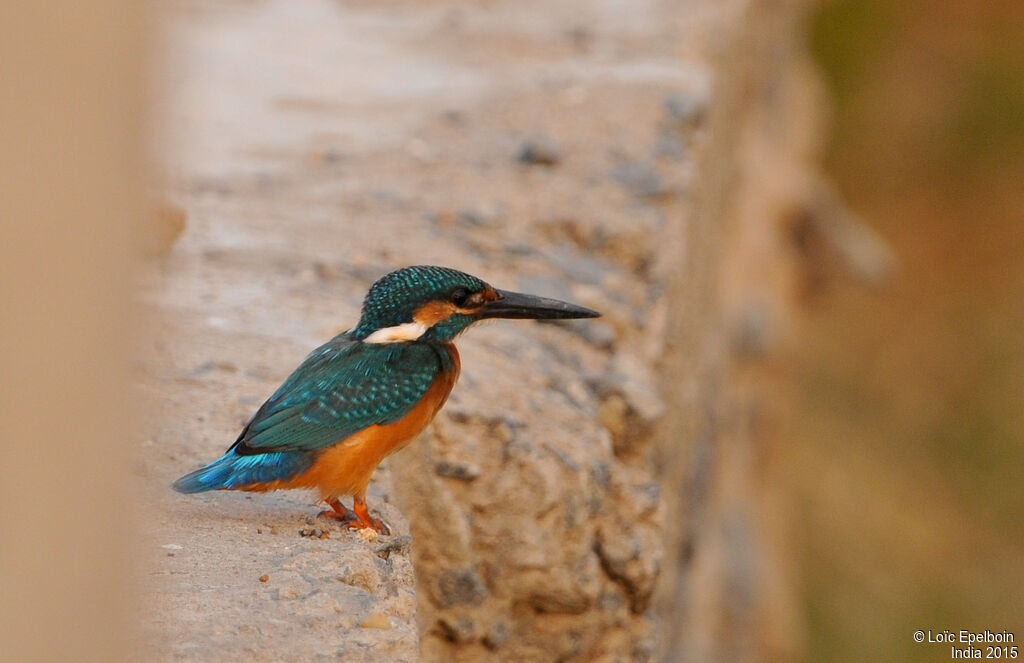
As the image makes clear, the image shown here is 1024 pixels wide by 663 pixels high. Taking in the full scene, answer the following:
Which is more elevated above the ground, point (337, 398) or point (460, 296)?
point (460, 296)

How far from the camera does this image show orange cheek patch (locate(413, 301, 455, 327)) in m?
3.05

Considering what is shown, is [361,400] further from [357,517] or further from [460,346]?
[460,346]

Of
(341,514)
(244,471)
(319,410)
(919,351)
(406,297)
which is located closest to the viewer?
(244,471)

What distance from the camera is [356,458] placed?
2764mm

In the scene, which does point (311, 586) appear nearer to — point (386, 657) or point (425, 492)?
point (386, 657)

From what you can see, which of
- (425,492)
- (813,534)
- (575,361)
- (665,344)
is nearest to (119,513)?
(425,492)

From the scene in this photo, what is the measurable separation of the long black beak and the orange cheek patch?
91 mm

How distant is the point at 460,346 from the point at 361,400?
4.46 ft

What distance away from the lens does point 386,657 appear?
7.46 feet

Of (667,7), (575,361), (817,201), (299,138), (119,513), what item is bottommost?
(119,513)

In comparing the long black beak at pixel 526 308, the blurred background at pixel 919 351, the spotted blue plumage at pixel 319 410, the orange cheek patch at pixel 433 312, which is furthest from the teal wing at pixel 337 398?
the blurred background at pixel 919 351

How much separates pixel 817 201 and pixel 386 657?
29.9 feet

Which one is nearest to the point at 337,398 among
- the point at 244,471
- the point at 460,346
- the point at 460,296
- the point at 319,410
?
the point at 319,410

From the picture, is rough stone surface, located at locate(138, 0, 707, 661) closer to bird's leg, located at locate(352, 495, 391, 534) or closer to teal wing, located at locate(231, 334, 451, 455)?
bird's leg, located at locate(352, 495, 391, 534)
